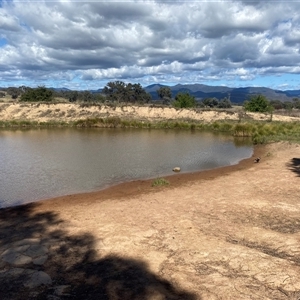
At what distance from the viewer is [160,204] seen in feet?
32.0

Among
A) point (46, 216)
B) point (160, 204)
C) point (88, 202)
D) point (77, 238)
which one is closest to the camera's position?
point (77, 238)

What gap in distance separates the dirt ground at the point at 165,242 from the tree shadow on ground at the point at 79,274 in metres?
0.02

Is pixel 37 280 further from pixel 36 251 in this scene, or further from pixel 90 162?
pixel 90 162

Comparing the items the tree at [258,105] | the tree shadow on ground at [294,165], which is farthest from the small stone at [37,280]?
the tree at [258,105]

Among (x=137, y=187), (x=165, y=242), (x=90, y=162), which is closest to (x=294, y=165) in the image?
(x=137, y=187)

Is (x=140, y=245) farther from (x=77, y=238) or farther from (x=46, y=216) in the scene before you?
(x=46, y=216)

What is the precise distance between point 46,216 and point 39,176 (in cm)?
589

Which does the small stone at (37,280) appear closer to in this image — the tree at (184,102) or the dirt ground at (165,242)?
the dirt ground at (165,242)

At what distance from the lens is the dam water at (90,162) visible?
1291cm

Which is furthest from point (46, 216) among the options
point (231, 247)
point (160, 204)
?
point (231, 247)

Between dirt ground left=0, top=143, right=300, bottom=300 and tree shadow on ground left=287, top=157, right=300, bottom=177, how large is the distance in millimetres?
2802

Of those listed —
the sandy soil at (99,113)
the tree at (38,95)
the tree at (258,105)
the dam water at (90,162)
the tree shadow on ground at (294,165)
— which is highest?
the tree at (38,95)

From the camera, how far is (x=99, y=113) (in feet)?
149

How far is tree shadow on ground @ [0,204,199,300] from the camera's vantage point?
485 cm
